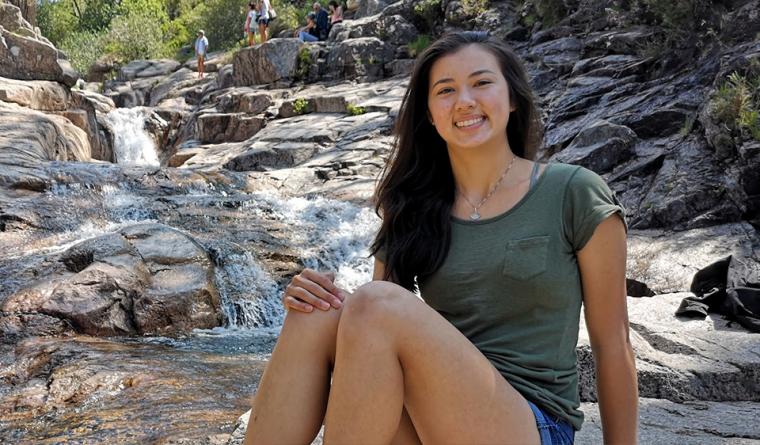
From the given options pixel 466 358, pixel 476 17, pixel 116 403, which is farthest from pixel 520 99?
pixel 476 17

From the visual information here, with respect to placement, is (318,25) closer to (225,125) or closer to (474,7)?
(474,7)

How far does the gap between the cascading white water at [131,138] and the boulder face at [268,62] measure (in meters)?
2.89

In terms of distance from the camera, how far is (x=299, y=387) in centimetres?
192

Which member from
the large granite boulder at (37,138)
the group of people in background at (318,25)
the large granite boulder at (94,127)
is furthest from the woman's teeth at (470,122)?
the group of people in background at (318,25)

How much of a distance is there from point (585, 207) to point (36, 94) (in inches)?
562

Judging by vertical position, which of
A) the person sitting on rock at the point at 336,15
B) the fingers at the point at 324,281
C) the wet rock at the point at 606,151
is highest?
the person sitting on rock at the point at 336,15

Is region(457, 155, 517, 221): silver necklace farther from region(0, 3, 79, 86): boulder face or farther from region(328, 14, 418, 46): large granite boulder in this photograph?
region(328, 14, 418, 46): large granite boulder

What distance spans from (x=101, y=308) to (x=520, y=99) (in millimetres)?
4737

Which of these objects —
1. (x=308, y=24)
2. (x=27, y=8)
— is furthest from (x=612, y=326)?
(x=27, y=8)

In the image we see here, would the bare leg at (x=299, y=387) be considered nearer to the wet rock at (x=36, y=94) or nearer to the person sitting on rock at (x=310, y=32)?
the wet rock at (x=36, y=94)

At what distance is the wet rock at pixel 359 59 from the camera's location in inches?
725

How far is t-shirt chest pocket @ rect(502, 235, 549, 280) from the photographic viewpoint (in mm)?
1910

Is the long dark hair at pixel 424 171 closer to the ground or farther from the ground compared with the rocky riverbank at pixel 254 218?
farther from the ground

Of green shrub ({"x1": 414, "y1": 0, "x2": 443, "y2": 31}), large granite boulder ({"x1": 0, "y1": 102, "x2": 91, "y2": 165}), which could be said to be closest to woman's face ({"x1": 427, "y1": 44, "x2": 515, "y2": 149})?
large granite boulder ({"x1": 0, "y1": 102, "x2": 91, "y2": 165})
